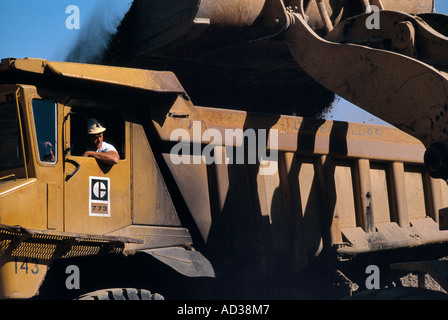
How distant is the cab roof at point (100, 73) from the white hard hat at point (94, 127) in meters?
0.35

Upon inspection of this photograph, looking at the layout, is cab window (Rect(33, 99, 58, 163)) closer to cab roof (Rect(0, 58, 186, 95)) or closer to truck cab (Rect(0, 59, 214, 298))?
truck cab (Rect(0, 59, 214, 298))

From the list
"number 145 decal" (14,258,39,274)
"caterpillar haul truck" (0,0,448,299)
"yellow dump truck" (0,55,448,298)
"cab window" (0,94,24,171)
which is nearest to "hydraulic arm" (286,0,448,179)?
"caterpillar haul truck" (0,0,448,299)

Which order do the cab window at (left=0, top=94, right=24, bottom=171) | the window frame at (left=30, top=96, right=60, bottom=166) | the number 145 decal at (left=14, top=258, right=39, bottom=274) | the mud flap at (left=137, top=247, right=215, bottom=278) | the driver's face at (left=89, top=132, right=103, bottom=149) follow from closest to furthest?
the number 145 decal at (left=14, top=258, right=39, bottom=274) → the window frame at (left=30, top=96, right=60, bottom=166) → the cab window at (left=0, top=94, right=24, bottom=171) → the driver's face at (left=89, top=132, right=103, bottom=149) → the mud flap at (left=137, top=247, right=215, bottom=278)

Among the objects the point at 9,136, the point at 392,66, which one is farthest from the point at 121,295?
the point at 392,66

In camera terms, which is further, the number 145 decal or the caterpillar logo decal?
the caterpillar logo decal

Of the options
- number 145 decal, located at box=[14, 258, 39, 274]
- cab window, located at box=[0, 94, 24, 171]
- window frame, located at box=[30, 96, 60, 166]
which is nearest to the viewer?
number 145 decal, located at box=[14, 258, 39, 274]

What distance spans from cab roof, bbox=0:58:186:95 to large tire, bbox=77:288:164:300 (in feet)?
5.56

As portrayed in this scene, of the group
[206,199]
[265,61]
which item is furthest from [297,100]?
[206,199]

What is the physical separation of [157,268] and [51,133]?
4.94 feet

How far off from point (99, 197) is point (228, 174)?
4.49 feet

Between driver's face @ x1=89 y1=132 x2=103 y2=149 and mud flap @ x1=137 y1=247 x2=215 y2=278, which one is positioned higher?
driver's face @ x1=89 y1=132 x2=103 y2=149

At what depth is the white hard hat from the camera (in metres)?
6.41

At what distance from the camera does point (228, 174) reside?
7.15m

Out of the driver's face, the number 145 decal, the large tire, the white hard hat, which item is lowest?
the large tire
